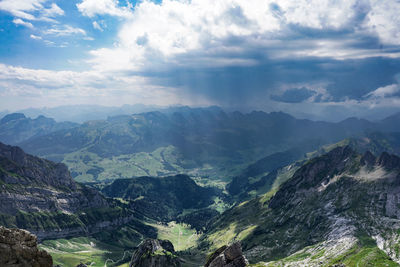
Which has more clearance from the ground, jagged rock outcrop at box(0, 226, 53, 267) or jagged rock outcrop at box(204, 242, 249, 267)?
jagged rock outcrop at box(0, 226, 53, 267)

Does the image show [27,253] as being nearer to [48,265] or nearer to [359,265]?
[48,265]

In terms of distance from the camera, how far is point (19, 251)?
125ft

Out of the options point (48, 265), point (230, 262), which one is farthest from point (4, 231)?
point (230, 262)

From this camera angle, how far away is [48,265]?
135 ft

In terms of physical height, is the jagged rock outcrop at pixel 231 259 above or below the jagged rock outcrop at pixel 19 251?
below

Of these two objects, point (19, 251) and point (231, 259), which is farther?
point (231, 259)

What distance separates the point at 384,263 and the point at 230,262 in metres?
166

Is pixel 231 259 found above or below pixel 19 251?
below

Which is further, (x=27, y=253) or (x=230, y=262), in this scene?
(x=230, y=262)

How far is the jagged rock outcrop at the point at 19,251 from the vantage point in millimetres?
37000

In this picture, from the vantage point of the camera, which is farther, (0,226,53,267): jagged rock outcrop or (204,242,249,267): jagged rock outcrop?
(204,242,249,267): jagged rock outcrop

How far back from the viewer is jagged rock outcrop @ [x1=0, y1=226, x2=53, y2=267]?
37.0m

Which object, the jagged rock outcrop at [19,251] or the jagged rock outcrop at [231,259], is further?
the jagged rock outcrop at [231,259]

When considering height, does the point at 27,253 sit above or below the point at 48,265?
above
